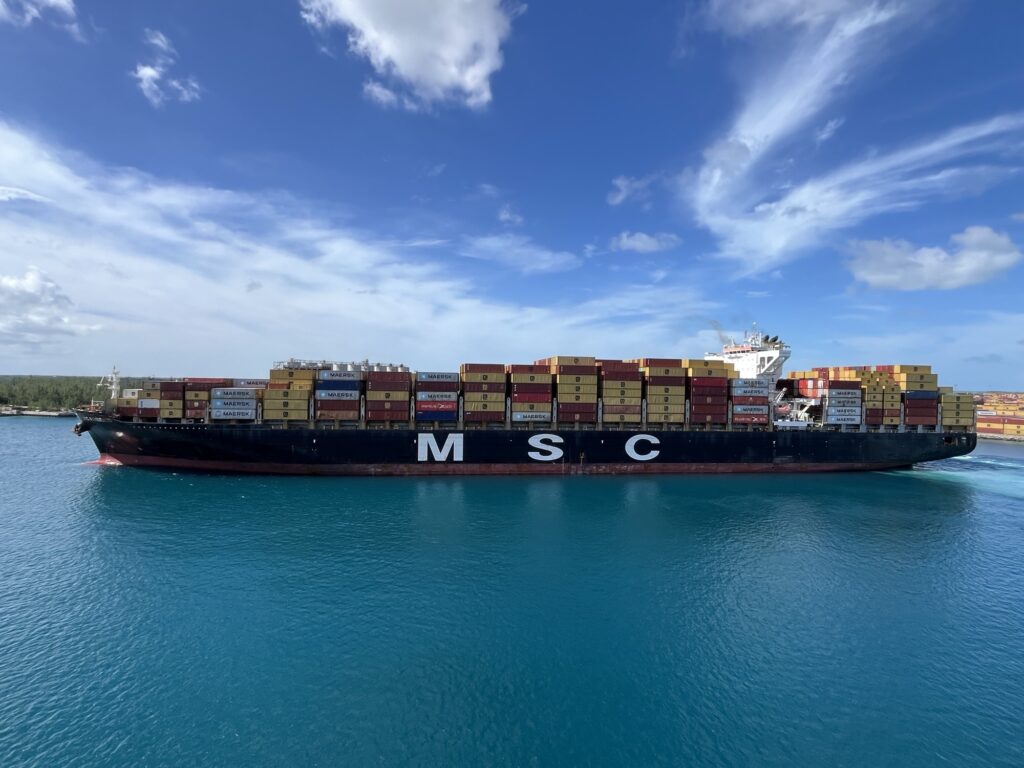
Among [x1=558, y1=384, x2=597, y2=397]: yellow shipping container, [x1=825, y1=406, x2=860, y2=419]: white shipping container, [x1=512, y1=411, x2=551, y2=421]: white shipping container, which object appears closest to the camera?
[x1=512, y1=411, x2=551, y2=421]: white shipping container

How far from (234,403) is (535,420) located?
97.0 feet

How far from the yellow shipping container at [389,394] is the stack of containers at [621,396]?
826 inches

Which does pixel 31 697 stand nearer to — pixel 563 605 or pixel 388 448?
pixel 563 605

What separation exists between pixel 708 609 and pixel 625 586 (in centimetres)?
381

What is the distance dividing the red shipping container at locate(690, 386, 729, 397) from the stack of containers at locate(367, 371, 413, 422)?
1215 inches

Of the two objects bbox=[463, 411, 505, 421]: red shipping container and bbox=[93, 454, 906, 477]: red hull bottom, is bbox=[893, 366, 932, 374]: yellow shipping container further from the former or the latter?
bbox=[463, 411, 505, 421]: red shipping container

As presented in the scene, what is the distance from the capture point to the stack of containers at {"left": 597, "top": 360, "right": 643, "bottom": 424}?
4816 centimetres

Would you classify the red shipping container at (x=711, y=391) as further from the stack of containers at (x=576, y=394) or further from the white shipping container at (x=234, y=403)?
the white shipping container at (x=234, y=403)

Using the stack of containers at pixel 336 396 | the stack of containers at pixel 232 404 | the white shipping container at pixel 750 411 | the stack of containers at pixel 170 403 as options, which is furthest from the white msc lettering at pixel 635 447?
the stack of containers at pixel 170 403

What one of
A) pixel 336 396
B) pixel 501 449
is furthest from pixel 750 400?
pixel 336 396

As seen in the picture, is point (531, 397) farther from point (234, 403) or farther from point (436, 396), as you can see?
point (234, 403)

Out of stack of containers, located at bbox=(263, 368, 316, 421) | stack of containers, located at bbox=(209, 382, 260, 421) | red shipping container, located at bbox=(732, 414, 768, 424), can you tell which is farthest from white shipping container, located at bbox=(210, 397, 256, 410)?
red shipping container, located at bbox=(732, 414, 768, 424)

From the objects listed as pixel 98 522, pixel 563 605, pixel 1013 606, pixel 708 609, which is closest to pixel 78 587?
pixel 98 522

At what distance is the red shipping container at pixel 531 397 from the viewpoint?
47344mm
